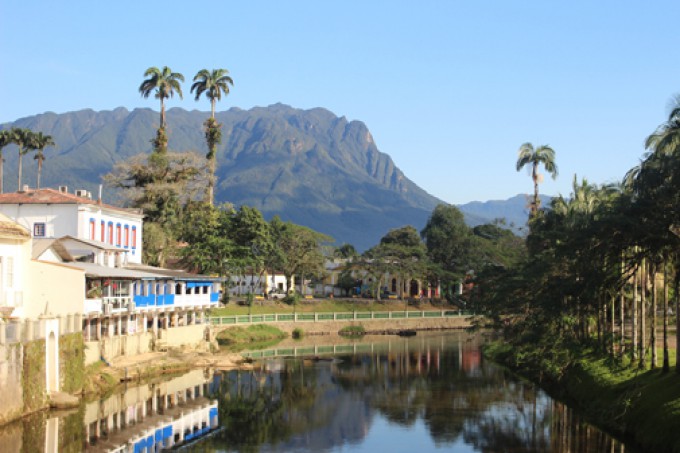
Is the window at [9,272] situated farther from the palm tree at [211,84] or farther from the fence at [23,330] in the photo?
the palm tree at [211,84]

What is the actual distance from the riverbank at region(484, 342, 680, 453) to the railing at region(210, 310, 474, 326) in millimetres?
29144

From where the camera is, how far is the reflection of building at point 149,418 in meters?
39.9

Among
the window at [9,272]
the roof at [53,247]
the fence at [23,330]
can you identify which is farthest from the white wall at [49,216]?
the window at [9,272]

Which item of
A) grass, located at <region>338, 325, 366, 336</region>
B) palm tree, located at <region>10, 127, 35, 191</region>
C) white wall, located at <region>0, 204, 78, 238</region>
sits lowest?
grass, located at <region>338, 325, 366, 336</region>

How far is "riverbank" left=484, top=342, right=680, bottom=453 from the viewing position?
3444cm

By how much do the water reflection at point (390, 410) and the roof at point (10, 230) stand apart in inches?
538

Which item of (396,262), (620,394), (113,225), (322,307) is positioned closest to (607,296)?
(620,394)

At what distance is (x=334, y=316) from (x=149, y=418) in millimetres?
58793

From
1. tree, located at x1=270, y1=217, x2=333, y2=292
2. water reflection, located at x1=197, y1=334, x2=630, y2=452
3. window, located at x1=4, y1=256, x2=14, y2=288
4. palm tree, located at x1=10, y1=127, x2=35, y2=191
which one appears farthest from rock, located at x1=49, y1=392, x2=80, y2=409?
tree, located at x1=270, y1=217, x2=333, y2=292

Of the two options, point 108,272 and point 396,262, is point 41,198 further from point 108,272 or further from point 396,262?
point 396,262

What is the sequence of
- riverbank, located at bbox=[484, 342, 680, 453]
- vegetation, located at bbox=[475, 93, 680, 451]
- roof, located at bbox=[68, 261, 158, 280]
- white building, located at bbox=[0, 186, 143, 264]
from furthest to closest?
white building, located at bbox=[0, 186, 143, 264]
roof, located at bbox=[68, 261, 158, 280]
vegetation, located at bbox=[475, 93, 680, 451]
riverbank, located at bbox=[484, 342, 680, 453]

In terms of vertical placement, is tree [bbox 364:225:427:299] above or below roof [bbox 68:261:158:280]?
above

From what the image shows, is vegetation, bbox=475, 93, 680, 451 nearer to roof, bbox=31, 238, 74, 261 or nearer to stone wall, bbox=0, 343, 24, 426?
stone wall, bbox=0, 343, 24, 426

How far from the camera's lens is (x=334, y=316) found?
104 meters
